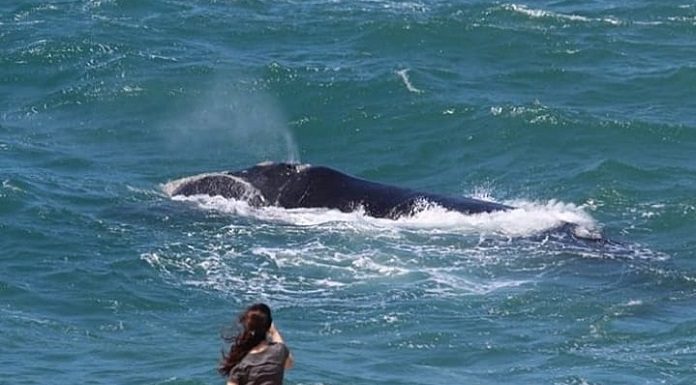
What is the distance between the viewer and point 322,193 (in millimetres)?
30938

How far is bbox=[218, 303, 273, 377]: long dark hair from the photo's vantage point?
51.0 ft

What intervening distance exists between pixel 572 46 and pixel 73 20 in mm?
12981

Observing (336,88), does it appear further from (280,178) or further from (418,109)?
(280,178)

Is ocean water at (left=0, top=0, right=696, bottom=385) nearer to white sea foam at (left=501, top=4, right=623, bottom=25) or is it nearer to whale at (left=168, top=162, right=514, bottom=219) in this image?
white sea foam at (left=501, top=4, right=623, bottom=25)

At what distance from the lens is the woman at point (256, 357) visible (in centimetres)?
1566

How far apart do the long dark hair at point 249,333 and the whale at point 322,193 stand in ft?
48.2

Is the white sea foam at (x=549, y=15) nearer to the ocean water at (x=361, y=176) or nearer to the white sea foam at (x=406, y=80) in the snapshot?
the ocean water at (x=361, y=176)

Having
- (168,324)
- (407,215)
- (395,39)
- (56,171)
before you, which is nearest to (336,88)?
(395,39)

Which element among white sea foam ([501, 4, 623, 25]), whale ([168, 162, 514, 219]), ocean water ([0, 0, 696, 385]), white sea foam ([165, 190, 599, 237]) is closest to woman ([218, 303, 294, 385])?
ocean water ([0, 0, 696, 385])

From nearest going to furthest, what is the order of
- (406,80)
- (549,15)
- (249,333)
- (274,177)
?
(249,333)
(274,177)
(406,80)
(549,15)

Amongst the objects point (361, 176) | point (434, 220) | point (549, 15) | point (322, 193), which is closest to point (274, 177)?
point (322, 193)

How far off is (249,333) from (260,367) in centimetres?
30

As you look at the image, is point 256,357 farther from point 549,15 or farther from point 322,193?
point 549,15

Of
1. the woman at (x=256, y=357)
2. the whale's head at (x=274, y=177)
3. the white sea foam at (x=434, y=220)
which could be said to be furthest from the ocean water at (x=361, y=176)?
the woman at (x=256, y=357)
